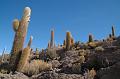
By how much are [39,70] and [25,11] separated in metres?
4.20

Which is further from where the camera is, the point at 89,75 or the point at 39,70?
the point at 39,70

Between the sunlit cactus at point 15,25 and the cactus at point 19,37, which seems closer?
the cactus at point 19,37

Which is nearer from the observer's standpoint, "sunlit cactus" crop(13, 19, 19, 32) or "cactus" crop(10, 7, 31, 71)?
"cactus" crop(10, 7, 31, 71)

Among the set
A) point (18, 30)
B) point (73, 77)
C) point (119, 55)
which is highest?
point (18, 30)

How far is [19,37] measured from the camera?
47.3 ft

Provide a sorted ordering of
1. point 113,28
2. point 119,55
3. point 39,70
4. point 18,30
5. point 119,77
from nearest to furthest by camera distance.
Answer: point 119,77
point 119,55
point 39,70
point 18,30
point 113,28

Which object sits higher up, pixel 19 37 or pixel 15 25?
pixel 15 25

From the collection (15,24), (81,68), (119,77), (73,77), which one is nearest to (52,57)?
(15,24)

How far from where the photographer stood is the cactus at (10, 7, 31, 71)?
542 inches

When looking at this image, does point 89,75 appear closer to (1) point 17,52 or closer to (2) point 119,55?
(2) point 119,55

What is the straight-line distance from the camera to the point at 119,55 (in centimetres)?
1085

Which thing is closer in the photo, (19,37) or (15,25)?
(19,37)

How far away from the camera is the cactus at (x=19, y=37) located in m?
13.8

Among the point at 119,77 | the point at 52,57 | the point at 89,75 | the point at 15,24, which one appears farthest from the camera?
the point at 52,57
